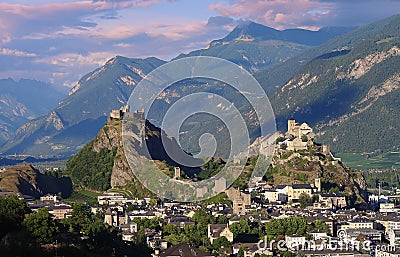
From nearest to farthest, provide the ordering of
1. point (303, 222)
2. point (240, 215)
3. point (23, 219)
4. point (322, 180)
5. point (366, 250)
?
point (23, 219), point (366, 250), point (303, 222), point (240, 215), point (322, 180)

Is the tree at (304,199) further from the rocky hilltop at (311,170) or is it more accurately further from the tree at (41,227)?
the tree at (41,227)

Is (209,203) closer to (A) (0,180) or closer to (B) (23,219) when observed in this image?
(A) (0,180)

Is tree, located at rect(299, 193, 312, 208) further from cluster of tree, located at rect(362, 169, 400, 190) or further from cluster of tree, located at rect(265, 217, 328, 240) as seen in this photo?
cluster of tree, located at rect(362, 169, 400, 190)

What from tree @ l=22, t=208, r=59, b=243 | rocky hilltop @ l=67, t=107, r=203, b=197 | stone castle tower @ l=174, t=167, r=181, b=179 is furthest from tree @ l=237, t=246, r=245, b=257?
rocky hilltop @ l=67, t=107, r=203, b=197

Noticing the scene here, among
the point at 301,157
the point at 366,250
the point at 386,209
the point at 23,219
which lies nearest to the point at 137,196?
the point at 301,157

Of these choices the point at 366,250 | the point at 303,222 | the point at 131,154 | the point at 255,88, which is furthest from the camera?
the point at 255,88

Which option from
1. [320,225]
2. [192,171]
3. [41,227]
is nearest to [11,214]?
[41,227]

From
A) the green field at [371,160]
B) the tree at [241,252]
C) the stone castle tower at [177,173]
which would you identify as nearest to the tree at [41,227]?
the tree at [241,252]
